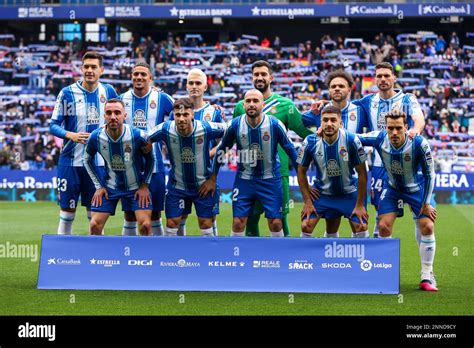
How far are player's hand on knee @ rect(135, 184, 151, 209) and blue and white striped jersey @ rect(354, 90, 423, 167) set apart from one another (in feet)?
8.24

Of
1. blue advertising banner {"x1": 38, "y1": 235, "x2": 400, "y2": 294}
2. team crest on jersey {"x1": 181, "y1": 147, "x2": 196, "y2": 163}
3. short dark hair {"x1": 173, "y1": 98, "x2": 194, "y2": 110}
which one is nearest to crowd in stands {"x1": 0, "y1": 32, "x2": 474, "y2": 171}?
team crest on jersey {"x1": 181, "y1": 147, "x2": 196, "y2": 163}

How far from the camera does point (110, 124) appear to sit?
9.38m

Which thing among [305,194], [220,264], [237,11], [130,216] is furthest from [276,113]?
[237,11]

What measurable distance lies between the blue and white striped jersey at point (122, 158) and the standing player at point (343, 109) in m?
1.93

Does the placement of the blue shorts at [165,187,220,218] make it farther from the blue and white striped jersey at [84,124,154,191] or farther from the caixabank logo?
the caixabank logo

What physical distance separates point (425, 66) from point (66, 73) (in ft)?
44.2

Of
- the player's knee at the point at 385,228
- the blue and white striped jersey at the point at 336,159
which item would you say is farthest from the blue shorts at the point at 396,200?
the blue and white striped jersey at the point at 336,159

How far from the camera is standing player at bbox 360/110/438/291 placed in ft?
30.0

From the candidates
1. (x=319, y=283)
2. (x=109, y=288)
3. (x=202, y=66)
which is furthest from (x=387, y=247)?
(x=202, y=66)

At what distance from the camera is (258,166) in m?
9.75

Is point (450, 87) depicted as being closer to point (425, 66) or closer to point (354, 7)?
point (425, 66)

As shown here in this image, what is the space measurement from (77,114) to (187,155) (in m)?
1.51

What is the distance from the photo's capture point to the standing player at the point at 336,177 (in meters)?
9.37

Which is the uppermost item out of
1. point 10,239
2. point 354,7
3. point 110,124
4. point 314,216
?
point 354,7
